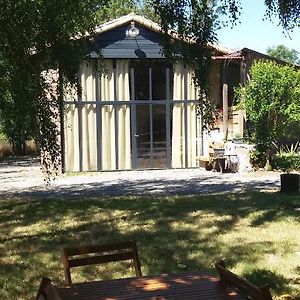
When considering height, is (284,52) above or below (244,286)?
above

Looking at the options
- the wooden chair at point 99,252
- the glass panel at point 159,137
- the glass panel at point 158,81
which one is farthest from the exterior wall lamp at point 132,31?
the wooden chair at point 99,252

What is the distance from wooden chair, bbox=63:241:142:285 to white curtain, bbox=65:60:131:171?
14718 millimetres

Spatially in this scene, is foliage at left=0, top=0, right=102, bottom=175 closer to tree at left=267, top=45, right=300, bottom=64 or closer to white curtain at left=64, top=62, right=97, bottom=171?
white curtain at left=64, top=62, right=97, bottom=171

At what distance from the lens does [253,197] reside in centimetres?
1172

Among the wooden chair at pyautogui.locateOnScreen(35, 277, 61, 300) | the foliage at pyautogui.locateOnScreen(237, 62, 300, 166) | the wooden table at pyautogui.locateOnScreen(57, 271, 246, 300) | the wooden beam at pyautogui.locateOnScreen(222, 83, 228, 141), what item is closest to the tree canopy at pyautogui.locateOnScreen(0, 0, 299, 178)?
the wooden table at pyautogui.locateOnScreen(57, 271, 246, 300)

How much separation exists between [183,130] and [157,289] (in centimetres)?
1628

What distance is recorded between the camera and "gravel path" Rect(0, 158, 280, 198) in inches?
538

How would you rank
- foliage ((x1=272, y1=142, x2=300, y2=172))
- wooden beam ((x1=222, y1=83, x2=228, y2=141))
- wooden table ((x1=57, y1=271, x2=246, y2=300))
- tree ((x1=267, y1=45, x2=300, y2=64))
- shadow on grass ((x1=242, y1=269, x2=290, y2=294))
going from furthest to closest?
tree ((x1=267, y1=45, x2=300, y2=64))
wooden beam ((x1=222, y1=83, x2=228, y2=141))
foliage ((x1=272, y1=142, x2=300, y2=172))
shadow on grass ((x1=242, y1=269, x2=290, y2=294))
wooden table ((x1=57, y1=271, x2=246, y2=300))

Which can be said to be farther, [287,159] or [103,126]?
[103,126]

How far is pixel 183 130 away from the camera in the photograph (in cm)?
1941

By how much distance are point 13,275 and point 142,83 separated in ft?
44.1

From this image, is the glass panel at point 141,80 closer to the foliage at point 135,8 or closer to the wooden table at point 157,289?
the foliage at point 135,8

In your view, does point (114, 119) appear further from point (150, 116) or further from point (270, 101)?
point (270, 101)

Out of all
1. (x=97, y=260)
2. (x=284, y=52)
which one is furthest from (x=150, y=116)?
(x=284, y=52)
